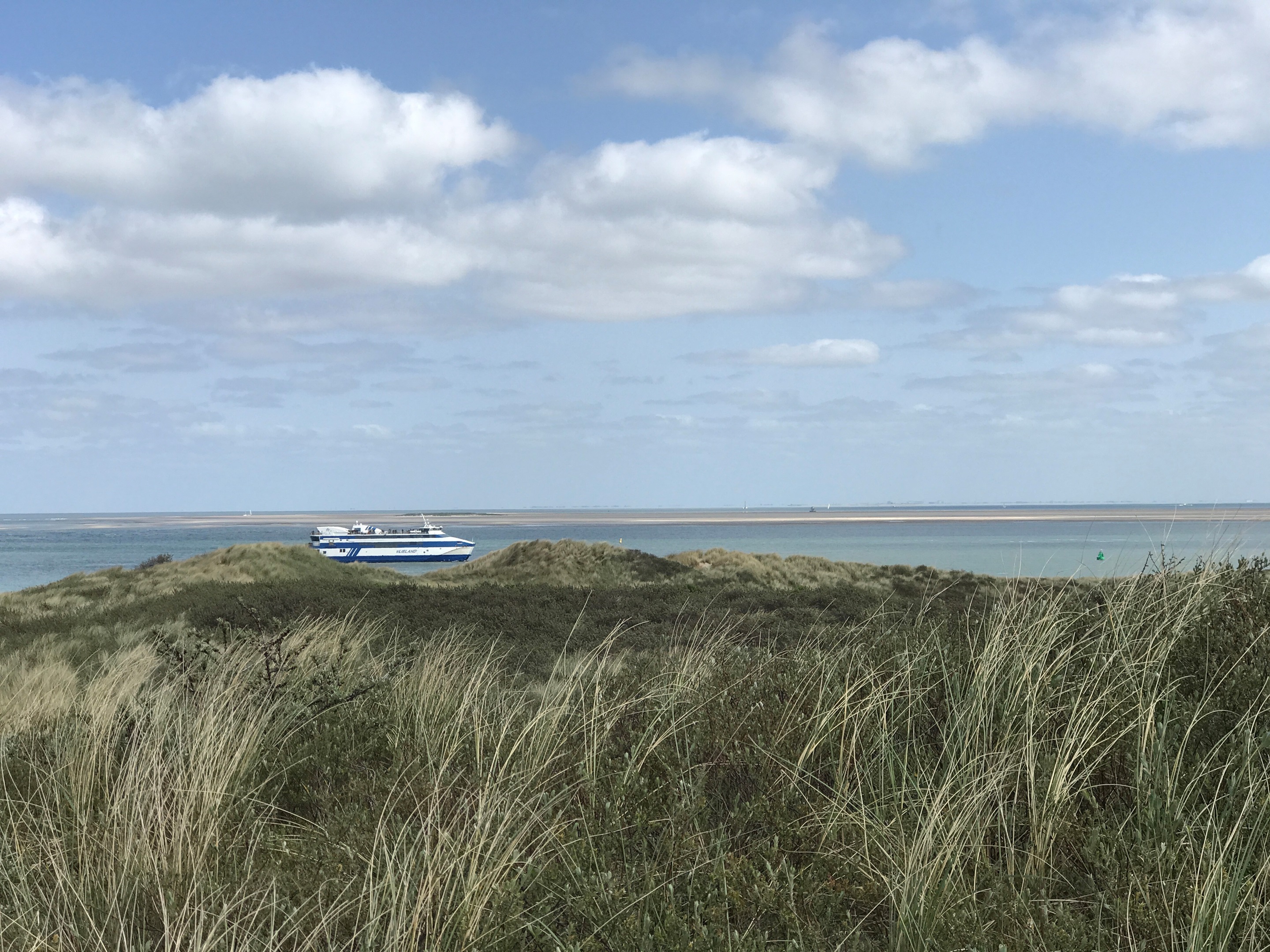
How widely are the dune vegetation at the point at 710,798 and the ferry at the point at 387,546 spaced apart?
57.4 meters

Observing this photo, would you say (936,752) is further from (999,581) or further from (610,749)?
(999,581)

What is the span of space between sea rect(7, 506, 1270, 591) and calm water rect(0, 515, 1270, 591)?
0.09 meters

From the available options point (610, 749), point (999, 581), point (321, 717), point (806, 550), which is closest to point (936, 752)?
point (610, 749)

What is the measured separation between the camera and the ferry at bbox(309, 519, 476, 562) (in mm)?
62844

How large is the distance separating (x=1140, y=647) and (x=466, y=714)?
3.90m

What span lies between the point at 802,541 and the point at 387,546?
138ft

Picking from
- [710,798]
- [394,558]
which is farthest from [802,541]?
[710,798]

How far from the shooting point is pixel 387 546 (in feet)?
212

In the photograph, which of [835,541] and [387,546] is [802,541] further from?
[387,546]

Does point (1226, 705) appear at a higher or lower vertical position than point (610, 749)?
higher

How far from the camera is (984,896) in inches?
139

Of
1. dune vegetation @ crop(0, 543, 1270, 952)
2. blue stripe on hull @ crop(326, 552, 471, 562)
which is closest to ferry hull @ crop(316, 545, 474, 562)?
blue stripe on hull @ crop(326, 552, 471, 562)

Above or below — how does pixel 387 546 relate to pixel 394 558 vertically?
above

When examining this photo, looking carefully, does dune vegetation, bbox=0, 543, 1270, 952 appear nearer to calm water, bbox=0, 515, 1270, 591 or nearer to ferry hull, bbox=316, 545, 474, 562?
calm water, bbox=0, 515, 1270, 591
